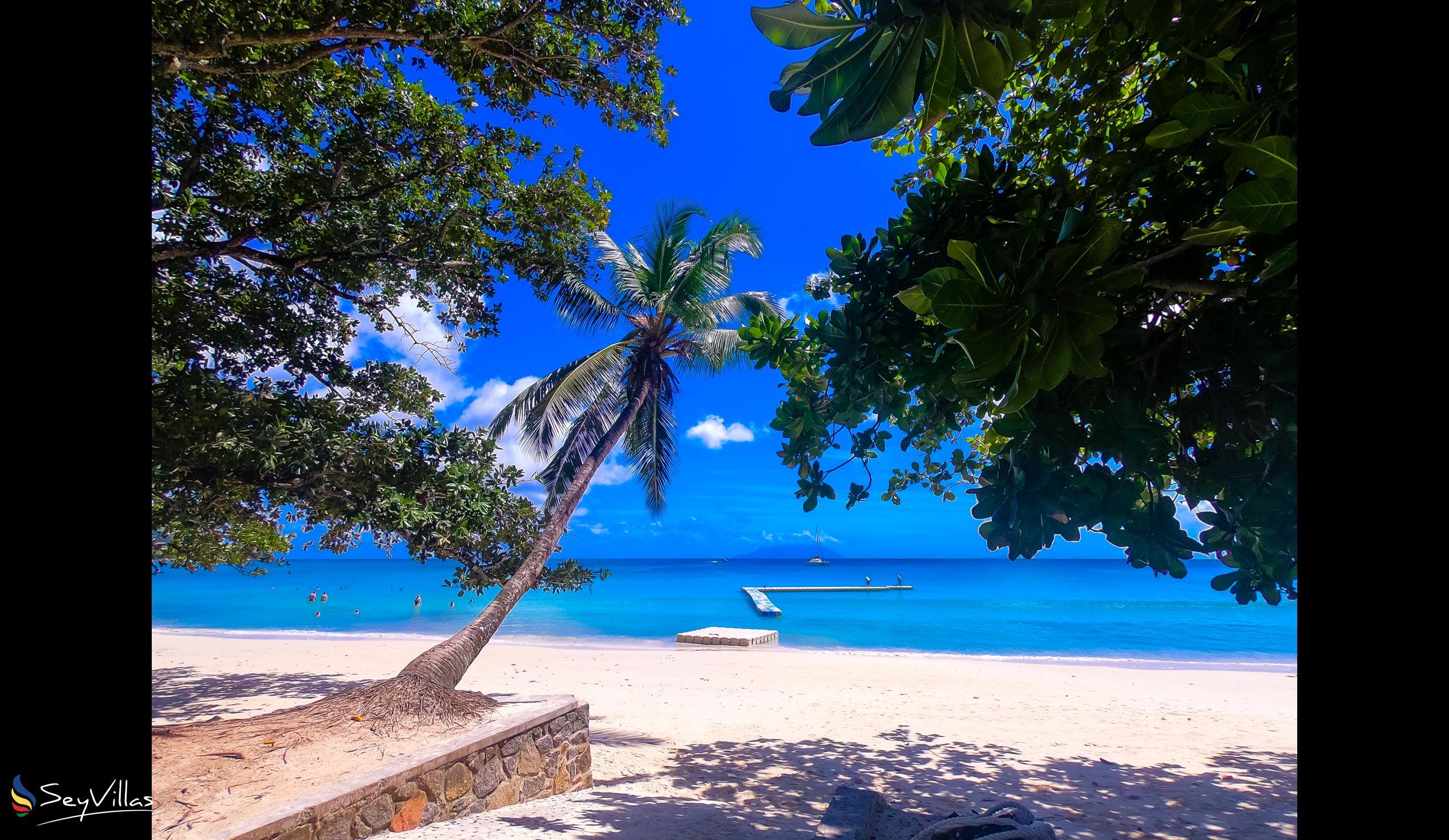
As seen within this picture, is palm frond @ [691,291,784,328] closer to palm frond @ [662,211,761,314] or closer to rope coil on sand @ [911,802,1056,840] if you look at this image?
palm frond @ [662,211,761,314]

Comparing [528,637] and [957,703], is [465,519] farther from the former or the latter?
[528,637]

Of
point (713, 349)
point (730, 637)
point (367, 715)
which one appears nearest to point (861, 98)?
point (367, 715)

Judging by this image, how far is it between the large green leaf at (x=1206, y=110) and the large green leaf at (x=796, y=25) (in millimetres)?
728

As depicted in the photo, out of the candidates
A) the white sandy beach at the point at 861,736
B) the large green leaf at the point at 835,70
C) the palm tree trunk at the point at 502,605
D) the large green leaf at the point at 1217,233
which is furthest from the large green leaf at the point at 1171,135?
the palm tree trunk at the point at 502,605

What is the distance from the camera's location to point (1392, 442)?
1.46ft

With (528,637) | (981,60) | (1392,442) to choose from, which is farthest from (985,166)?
(528,637)

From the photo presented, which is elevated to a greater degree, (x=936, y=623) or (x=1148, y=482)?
(x=1148, y=482)

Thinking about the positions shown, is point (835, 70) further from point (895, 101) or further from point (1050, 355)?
point (1050, 355)

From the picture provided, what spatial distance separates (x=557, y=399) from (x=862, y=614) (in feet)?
79.7

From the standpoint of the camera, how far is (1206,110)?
1.32 m

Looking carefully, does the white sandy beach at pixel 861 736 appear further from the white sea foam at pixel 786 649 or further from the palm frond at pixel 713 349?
the palm frond at pixel 713 349
